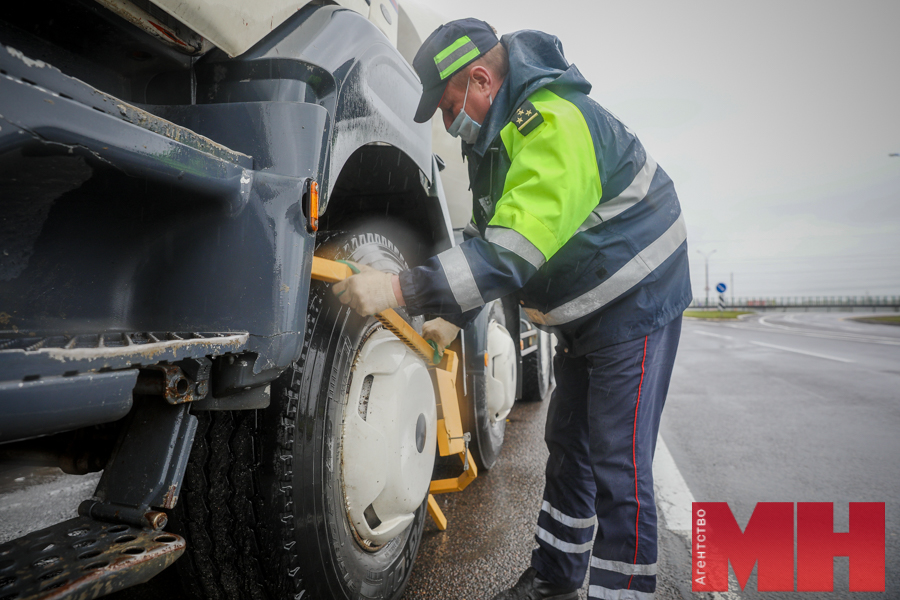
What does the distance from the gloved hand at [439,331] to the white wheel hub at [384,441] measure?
240mm

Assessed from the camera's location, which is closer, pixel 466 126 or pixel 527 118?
pixel 527 118

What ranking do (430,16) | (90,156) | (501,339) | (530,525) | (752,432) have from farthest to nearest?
(752,432) < (501,339) < (430,16) < (530,525) < (90,156)

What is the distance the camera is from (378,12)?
167cm

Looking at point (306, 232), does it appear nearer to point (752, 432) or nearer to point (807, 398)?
point (752, 432)

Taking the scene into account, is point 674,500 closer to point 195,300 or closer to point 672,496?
point 672,496

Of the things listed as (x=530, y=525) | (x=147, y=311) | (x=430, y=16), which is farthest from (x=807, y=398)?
(x=147, y=311)

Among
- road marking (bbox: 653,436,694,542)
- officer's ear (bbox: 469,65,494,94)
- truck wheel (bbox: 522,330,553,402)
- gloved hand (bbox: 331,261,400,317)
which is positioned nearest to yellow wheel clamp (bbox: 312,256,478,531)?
gloved hand (bbox: 331,261,400,317)

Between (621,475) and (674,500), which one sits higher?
(621,475)

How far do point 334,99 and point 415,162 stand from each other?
0.56m

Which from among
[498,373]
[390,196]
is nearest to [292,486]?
[390,196]

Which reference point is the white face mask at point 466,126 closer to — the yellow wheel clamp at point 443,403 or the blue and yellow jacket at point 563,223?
Answer: the blue and yellow jacket at point 563,223

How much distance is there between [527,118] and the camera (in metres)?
1.40

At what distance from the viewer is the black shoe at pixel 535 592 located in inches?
68.4

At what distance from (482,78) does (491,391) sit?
1.88 m
